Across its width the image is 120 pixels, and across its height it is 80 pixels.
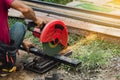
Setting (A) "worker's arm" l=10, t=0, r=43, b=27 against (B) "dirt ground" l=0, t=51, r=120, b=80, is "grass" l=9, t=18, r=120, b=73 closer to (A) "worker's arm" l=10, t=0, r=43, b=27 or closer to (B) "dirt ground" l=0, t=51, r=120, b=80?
(B) "dirt ground" l=0, t=51, r=120, b=80

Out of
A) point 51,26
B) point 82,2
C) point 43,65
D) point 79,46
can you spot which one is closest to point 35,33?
point 51,26

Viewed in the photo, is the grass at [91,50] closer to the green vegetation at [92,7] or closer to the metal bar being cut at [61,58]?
the metal bar being cut at [61,58]

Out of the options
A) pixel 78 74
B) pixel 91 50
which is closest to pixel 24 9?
pixel 78 74

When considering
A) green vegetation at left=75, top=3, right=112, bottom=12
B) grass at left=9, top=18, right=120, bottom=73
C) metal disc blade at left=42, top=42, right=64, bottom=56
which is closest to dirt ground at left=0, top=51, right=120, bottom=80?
grass at left=9, top=18, right=120, bottom=73

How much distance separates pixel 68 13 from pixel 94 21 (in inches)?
35.7

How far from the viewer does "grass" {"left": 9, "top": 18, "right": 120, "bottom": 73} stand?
6.11 metres

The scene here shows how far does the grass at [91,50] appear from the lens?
241 inches

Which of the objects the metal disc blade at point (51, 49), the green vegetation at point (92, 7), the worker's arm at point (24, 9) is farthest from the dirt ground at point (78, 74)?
the green vegetation at point (92, 7)

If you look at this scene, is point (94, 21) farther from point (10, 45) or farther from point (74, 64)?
point (10, 45)

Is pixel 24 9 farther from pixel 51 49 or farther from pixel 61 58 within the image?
pixel 61 58

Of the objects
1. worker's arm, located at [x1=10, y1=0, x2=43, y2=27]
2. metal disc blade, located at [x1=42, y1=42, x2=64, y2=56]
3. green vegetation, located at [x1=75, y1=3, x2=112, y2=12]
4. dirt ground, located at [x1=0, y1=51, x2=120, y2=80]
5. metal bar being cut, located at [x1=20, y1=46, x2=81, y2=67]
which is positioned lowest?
dirt ground, located at [x1=0, y1=51, x2=120, y2=80]

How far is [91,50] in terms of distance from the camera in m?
6.69

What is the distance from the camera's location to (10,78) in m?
6.11

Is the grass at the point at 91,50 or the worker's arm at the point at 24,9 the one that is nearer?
the worker's arm at the point at 24,9
